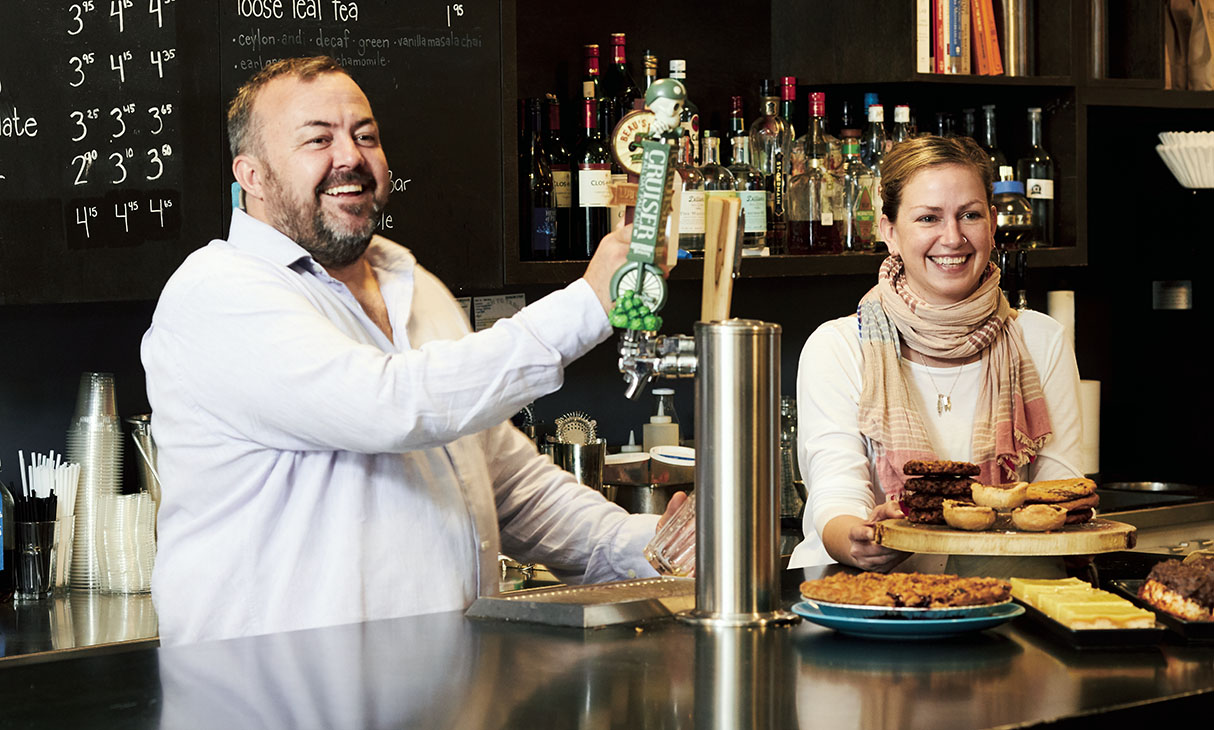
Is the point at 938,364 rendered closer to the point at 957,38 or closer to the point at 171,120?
the point at 957,38

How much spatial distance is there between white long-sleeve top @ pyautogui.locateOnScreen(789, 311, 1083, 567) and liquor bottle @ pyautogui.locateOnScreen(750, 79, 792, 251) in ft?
2.37

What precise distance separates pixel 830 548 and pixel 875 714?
101 centimetres

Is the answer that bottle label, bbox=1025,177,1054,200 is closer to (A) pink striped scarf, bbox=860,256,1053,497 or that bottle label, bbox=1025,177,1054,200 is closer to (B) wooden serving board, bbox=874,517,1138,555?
(A) pink striped scarf, bbox=860,256,1053,497

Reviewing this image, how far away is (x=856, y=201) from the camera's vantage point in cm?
336

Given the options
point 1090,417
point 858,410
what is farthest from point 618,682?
point 1090,417

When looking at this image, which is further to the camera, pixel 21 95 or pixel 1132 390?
pixel 1132 390

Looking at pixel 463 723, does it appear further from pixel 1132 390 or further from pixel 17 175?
pixel 1132 390

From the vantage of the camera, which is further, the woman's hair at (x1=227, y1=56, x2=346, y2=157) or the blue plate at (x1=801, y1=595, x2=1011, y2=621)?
the woman's hair at (x1=227, y1=56, x2=346, y2=157)

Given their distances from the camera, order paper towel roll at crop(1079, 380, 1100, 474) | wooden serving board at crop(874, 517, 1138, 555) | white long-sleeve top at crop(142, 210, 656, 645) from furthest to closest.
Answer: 1. paper towel roll at crop(1079, 380, 1100, 474)
2. wooden serving board at crop(874, 517, 1138, 555)
3. white long-sleeve top at crop(142, 210, 656, 645)

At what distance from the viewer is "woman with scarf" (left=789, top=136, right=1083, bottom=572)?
7.90ft

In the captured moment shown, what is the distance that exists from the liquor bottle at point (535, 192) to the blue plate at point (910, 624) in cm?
167

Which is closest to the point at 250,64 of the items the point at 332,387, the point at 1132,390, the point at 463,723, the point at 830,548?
the point at 332,387

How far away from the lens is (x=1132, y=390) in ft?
14.1

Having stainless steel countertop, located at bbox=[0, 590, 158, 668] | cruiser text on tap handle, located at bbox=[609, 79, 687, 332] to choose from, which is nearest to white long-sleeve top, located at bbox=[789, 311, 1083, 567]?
cruiser text on tap handle, located at bbox=[609, 79, 687, 332]
